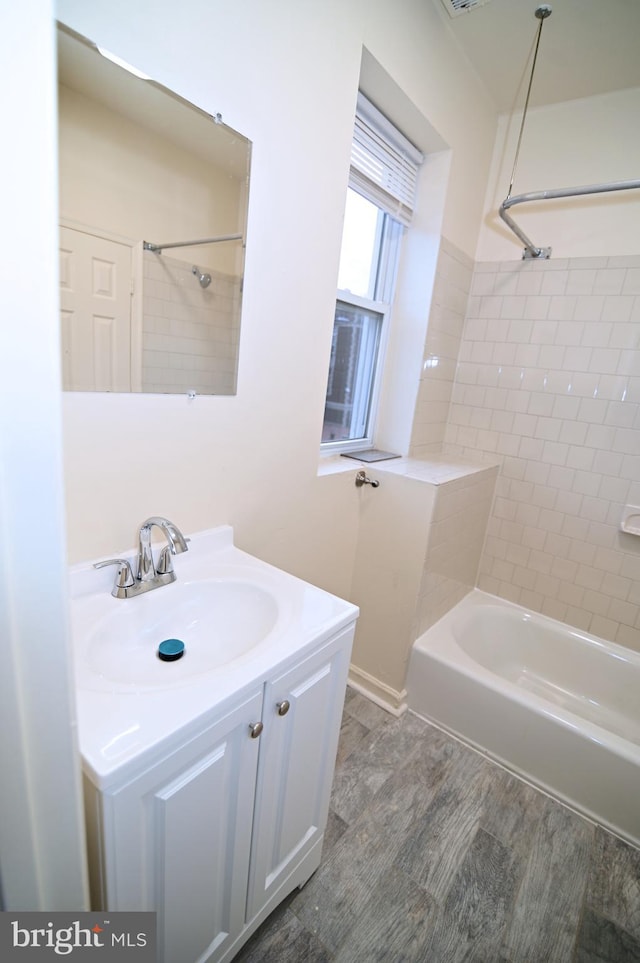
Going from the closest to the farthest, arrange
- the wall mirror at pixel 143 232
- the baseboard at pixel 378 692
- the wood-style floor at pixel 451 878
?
the wall mirror at pixel 143 232
the wood-style floor at pixel 451 878
the baseboard at pixel 378 692

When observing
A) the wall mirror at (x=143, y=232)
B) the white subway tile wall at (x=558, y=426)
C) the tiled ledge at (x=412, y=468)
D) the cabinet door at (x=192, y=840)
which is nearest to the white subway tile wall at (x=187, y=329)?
the wall mirror at (x=143, y=232)

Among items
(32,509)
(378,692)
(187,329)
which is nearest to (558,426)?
(378,692)

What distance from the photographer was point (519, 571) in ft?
7.29

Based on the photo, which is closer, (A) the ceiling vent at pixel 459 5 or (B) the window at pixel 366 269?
(A) the ceiling vent at pixel 459 5

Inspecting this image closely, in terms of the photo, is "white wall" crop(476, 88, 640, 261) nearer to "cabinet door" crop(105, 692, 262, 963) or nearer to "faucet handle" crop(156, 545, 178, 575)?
"faucet handle" crop(156, 545, 178, 575)

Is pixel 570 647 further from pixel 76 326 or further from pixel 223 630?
pixel 76 326

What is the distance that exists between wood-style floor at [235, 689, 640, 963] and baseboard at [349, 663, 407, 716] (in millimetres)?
216

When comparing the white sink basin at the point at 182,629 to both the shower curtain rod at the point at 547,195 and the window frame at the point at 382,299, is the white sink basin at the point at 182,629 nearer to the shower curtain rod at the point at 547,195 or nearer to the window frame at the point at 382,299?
the window frame at the point at 382,299

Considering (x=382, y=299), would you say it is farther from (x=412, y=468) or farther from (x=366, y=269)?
(x=412, y=468)

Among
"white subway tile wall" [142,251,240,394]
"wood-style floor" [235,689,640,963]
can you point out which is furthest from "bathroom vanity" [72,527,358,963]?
"white subway tile wall" [142,251,240,394]

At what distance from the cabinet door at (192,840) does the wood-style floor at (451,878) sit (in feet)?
1.14

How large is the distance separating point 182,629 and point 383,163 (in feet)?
6.13

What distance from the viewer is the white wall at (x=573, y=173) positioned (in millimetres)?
1797

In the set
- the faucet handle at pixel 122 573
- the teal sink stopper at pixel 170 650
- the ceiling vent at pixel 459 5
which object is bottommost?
the teal sink stopper at pixel 170 650
